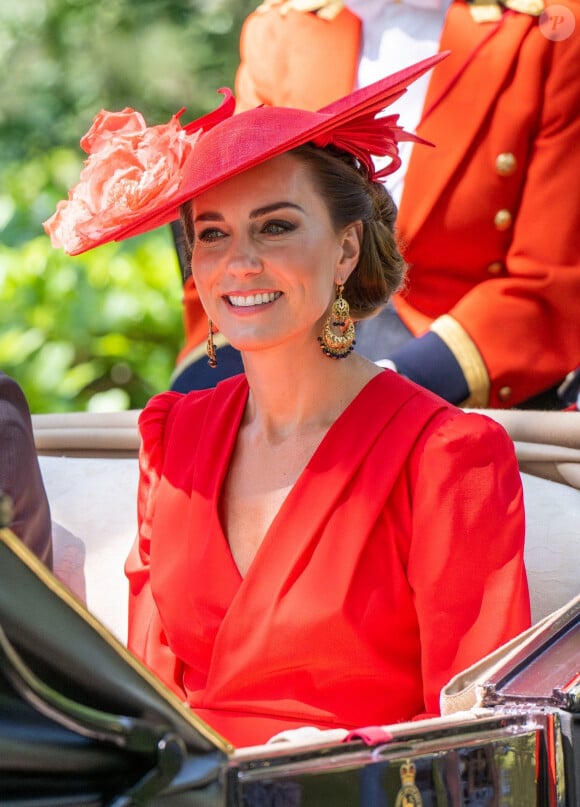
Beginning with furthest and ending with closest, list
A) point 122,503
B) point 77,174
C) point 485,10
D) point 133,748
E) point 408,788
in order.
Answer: point 77,174, point 485,10, point 122,503, point 408,788, point 133,748

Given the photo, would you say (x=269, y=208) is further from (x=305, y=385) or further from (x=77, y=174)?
(x=77, y=174)

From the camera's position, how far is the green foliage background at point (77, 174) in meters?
4.85

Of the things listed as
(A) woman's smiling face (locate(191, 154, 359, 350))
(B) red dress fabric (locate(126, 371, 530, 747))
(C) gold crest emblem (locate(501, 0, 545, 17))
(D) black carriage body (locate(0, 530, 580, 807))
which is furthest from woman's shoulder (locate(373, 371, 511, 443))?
(C) gold crest emblem (locate(501, 0, 545, 17))

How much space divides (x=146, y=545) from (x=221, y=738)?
2.77 ft

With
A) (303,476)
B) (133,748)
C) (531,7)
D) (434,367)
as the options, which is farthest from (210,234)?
(531,7)

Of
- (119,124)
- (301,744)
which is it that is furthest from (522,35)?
(301,744)

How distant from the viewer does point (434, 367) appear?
2590 millimetres

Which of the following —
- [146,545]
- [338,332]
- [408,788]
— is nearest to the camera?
[408,788]

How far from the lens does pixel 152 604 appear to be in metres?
1.99

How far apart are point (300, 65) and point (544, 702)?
5.90 ft

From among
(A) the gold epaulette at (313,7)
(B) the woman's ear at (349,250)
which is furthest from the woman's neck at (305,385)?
(A) the gold epaulette at (313,7)

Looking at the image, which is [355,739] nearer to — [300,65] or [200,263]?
[200,263]

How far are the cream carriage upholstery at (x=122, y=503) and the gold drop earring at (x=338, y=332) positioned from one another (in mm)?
460

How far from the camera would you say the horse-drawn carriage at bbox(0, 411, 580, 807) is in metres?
1.13
